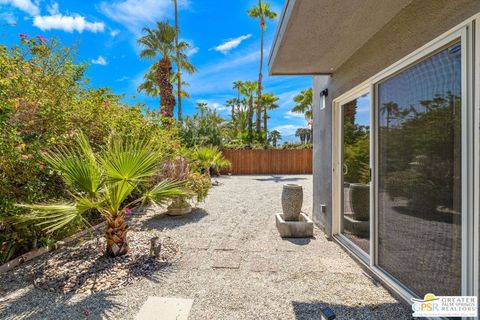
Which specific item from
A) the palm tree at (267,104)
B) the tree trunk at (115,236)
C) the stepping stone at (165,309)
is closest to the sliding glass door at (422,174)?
the stepping stone at (165,309)

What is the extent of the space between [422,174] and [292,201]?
7.61ft

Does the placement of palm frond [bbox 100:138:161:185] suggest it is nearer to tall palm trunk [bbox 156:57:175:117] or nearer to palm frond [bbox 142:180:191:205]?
palm frond [bbox 142:180:191:205]

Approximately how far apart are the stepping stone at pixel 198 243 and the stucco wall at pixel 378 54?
2037mm

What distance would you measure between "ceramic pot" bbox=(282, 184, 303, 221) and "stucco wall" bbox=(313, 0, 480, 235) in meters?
0.48

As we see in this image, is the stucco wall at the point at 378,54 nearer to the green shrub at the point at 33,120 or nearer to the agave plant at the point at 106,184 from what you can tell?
the agave plant at the point at 106,184

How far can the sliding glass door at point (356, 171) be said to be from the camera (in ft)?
10.2

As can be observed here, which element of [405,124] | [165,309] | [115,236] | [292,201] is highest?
[405,124]

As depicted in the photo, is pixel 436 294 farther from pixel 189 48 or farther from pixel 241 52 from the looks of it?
pixel 189 48

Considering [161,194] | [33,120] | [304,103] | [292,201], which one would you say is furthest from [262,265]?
[304,103]

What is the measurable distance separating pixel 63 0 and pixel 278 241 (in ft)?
21.7

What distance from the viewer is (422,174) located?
2039 millimetres

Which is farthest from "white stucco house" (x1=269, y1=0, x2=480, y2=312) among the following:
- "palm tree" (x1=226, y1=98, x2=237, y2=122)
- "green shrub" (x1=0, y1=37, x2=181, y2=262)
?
"palm tree" (x1=226, y1=98, x2=237, y2=122)

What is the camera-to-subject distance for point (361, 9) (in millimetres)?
2195

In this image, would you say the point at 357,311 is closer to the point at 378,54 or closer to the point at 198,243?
the point at 198,243
